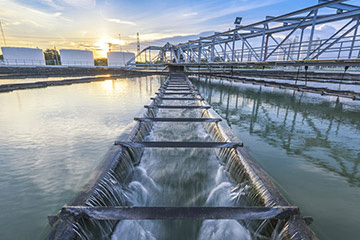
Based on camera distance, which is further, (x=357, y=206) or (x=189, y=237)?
(x=357, y=206)

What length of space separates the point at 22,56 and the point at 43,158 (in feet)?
162

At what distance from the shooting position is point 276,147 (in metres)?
4.50

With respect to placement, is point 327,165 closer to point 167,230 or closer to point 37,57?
point 167,230

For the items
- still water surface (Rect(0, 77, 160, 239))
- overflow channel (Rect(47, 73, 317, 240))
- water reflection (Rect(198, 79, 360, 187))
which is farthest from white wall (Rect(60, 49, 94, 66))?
overflow channel (Rect(47, 73, 317, 240))

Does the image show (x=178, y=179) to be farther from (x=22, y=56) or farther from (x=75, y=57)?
(x=75, y=57)

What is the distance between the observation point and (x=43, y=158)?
3.75 meters

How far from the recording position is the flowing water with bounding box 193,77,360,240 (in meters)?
2.45

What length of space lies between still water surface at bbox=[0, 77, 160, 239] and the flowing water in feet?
12.2

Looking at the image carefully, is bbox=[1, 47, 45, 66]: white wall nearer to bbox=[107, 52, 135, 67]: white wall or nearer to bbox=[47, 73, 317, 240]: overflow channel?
bbox=[107, 52, 135, 67]: white wall

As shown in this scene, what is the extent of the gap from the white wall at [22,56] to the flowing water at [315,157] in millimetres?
49714

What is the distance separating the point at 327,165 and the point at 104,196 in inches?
172

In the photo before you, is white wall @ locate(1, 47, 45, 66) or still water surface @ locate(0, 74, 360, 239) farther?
white wall @ locate(1, 47, 45, 66)

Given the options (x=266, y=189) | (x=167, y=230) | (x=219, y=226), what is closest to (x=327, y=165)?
(x=266, y=189)

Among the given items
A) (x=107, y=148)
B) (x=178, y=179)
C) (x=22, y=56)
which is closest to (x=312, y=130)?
(x=178, y=179)
